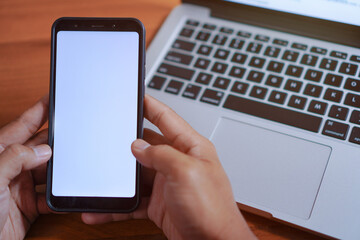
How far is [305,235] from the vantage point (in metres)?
0.47

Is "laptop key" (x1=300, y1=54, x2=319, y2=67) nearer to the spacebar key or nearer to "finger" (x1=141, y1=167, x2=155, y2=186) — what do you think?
the spacebar key

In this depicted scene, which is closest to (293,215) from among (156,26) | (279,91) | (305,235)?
(305,235)

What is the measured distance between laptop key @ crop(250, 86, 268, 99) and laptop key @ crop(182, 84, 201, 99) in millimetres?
87

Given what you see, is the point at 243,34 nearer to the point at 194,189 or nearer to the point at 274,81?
the point at 274,81

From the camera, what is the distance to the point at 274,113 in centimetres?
54

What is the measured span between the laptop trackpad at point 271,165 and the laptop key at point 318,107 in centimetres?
5

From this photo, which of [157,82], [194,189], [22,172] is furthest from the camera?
[157,82]

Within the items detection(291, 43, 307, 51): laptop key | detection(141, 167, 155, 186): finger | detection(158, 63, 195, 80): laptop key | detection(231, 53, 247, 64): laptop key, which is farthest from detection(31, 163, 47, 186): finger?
detection(291, 43, 307, 51): laptop key

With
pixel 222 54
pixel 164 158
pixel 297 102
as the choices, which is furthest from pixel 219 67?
pixel 164 158

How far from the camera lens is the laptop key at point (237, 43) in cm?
61

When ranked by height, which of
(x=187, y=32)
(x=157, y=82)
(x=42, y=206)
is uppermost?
(x=187, y=32)

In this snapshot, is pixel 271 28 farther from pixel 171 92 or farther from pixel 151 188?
pixel 151 188

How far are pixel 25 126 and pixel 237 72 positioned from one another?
34 cm

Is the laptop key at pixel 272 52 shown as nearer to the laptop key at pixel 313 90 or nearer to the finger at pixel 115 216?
the laptop key at pixel 313 90
